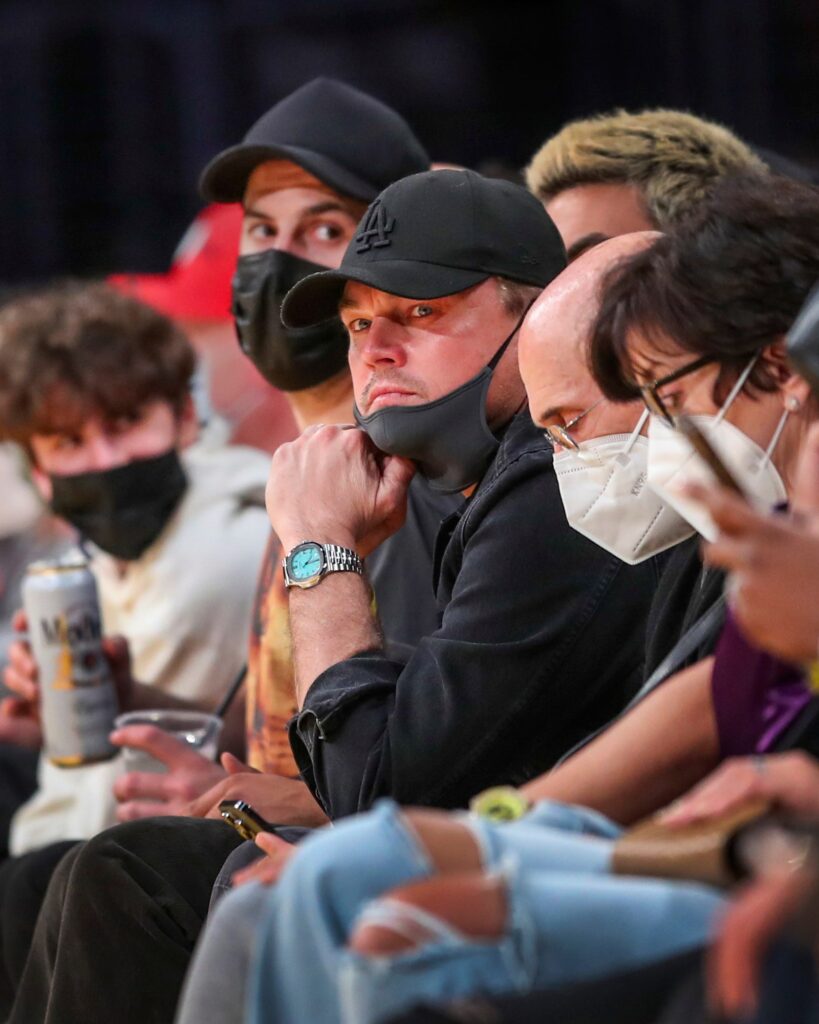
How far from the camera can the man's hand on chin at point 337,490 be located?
2.79 meters

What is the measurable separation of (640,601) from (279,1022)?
100 centimetres

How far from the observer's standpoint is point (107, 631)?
4426mm

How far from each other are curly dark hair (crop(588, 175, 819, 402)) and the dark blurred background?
4.71 metres

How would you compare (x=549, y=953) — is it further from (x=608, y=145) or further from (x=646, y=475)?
(x=608, y=145)

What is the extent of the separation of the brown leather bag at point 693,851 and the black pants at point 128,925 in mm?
1059

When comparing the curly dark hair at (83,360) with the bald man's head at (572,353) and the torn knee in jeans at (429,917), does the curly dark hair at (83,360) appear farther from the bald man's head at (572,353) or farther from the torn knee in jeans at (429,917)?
the torn knee in jeans at (429,917)

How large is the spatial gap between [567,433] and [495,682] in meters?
0.37

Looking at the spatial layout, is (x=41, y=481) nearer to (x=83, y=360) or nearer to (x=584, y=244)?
(x=83, y=360)

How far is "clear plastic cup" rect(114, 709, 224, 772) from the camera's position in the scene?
11.7 ft

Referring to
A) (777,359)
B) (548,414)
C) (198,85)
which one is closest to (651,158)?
(548,414)

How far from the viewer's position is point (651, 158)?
142 inches

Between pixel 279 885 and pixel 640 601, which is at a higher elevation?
pixel 279 885

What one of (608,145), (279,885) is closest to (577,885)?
(279,885)

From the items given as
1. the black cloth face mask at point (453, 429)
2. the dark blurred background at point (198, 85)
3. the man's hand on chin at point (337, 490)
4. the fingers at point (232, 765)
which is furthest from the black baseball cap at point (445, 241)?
the dark blurred background at point (198, 85)
